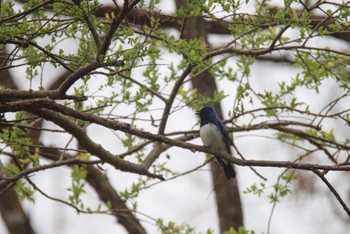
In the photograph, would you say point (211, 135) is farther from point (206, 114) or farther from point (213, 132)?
point (206, 114)

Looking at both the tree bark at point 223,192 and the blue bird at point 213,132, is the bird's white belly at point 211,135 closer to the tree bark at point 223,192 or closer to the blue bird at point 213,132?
the blue bird at point 213,132

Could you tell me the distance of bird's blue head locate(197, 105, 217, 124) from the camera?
6.25 m

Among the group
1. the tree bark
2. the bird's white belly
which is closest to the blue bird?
the bird's white belly

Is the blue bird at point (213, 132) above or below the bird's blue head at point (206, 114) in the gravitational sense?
below

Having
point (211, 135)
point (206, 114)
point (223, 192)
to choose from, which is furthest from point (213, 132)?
point (223, 192)

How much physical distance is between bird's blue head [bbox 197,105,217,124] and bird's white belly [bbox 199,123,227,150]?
11 cm

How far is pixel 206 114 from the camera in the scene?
6.34m

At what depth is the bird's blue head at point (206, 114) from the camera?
6.25m

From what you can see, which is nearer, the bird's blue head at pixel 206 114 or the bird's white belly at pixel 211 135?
the bird's white belly at pixel 211 135

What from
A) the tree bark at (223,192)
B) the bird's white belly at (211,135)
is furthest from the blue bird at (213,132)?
the tree bark at (223,192)

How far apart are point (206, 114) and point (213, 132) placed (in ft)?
0.86

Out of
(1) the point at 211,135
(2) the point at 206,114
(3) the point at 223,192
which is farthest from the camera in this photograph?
(3) the point at 223,192

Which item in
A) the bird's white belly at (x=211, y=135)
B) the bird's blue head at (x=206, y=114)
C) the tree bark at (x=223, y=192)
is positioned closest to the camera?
the bird's white belly at (x=211, y=135)

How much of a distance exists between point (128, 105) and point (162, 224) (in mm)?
1360
